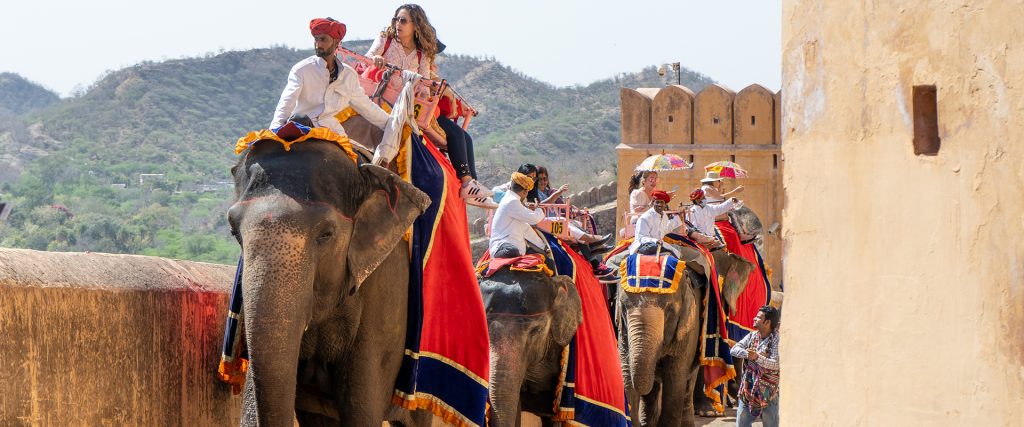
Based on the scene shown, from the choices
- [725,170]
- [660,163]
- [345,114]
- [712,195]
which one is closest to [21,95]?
[725,170]

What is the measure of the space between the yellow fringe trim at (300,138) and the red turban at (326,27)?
1.88ft

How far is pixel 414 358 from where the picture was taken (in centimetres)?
665

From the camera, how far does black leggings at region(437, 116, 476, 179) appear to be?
7.50 metres

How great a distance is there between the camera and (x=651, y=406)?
1284 centimetres

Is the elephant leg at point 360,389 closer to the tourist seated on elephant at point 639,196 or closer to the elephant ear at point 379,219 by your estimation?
the elephant ear at point 379,219

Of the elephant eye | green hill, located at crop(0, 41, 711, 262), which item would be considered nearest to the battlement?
the elephant eye

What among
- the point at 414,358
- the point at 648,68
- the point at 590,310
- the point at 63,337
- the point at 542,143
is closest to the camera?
the point at 63,337

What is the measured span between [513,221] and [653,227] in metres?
3.01

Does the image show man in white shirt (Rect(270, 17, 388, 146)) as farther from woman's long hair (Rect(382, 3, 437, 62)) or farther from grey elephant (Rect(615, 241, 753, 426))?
grey elephant (Rect(615, 241, 753, 426))

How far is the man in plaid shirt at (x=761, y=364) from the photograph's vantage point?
461 inches

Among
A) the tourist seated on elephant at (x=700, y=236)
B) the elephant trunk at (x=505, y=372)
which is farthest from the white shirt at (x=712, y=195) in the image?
the elephant trunk at (x=505, y=372)

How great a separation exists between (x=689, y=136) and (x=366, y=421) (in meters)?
18.0

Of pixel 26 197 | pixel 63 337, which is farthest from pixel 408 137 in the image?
pixel 26 197

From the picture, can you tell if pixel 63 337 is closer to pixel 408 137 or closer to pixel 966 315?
pixel 408 137
